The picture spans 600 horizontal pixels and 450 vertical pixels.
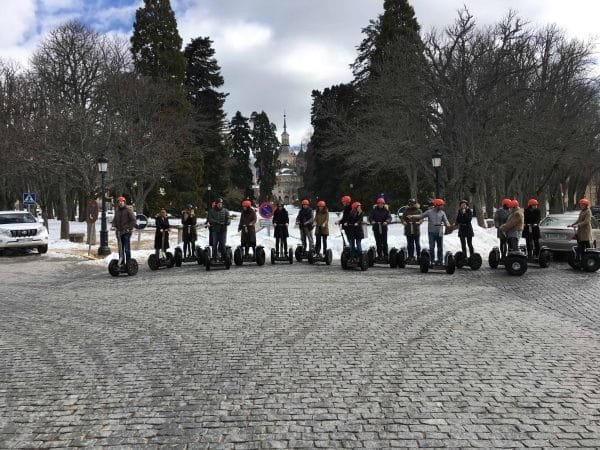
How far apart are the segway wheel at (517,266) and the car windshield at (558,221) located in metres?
5.23

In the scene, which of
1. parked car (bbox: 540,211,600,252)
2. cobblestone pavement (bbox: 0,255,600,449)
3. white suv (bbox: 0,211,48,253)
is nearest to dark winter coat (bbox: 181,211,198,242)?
cobblestone pavement (bbox: 0,255,600,449)

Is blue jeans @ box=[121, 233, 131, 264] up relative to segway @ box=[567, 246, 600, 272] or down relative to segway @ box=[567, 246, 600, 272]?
up

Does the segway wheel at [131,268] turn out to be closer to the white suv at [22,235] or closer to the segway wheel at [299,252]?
the segway wheel at [299,252]

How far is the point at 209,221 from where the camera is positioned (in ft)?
50.3

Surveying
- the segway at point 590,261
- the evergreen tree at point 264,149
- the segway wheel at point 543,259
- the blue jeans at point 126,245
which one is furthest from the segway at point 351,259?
the evergreen tree at point 264,149

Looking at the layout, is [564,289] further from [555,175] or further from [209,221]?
[555,175]

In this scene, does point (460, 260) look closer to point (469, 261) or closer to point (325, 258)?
point (469, 261)

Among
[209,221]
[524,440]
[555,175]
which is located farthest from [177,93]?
[524,440]

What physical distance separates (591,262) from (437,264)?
3893mm

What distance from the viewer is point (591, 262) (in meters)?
13.6

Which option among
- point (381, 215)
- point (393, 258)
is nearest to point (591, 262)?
point (393, 258)

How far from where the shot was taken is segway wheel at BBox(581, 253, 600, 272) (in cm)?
1360

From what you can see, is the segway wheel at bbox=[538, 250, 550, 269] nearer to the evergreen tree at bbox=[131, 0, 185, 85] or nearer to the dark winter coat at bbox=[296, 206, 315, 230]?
the dark winter coat at bbox=[296, 206, 315, 230]

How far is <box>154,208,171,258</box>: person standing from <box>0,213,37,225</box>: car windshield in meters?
8.81
